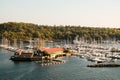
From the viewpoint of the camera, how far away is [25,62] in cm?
5544

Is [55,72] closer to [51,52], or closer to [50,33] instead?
[51,52]

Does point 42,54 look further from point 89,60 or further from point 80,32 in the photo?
point 80,32

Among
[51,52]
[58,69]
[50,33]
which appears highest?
[50,33]

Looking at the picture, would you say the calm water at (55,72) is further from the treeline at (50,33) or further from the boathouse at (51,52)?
the treeline at (50,33)

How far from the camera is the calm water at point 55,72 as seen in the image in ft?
134

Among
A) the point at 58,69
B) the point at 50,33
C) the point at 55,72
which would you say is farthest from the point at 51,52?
the point at 50,33

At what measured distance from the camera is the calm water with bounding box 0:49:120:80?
134 ft

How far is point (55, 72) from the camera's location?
44.8 meters

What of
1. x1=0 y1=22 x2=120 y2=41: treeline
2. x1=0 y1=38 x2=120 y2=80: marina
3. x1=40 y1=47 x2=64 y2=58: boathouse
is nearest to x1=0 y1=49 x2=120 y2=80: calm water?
x1=0 y1=38 x2=120 y2=80: marina

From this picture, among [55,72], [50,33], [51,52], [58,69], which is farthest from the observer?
[50,33]

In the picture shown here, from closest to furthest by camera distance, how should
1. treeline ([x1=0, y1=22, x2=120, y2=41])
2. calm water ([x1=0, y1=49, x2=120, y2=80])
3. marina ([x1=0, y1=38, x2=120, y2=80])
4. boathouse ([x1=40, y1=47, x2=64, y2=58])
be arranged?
calm water ([x1=0, y1=49, x2=120, y2=80]) < marina ([x1=0, y1=38, x2=120, y2=80]) < boathouse ([x1=40, y1=47, x2=64, y2=58]) < treeline ([x1=0, y1=22, x2=120, y2=41])

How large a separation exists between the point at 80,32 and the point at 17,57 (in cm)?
7739

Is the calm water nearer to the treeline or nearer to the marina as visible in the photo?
the marina

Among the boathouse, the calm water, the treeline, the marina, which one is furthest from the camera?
the treeline
